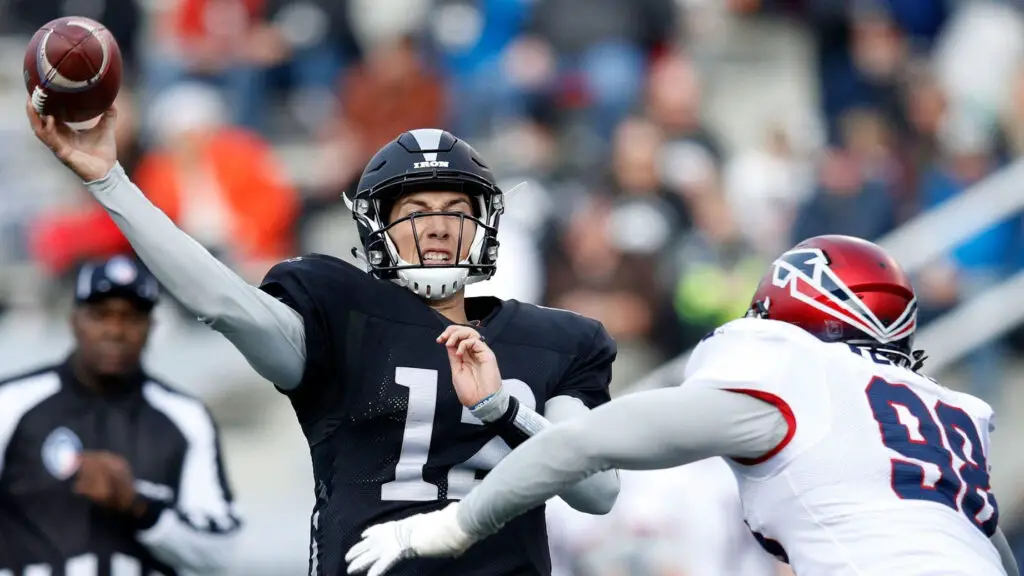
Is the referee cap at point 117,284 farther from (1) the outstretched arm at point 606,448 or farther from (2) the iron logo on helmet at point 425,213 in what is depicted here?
(1) the outstretched arm at point 606,448

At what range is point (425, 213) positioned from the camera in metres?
4.25

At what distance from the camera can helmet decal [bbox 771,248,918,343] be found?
161 inches

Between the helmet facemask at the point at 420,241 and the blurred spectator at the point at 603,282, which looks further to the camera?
the blurred spectator at the point at 603,282

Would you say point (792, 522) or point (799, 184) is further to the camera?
point (799, 184)

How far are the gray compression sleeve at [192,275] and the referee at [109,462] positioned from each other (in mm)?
1904

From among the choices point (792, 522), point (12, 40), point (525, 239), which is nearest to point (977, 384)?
point (525, 239)

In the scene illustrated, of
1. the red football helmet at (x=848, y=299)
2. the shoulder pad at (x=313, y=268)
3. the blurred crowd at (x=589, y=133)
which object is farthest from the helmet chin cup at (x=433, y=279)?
the blurred crowd at (x=589, y=133)

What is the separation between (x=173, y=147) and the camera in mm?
9539

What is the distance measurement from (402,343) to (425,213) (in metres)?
0.34

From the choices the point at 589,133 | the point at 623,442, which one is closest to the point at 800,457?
the point at 623,442

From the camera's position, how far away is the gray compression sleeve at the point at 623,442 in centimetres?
368

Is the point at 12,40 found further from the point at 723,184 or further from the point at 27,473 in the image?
the point at 27,473

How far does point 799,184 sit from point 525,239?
1.77 meters

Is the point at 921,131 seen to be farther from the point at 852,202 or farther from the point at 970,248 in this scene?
the point at 970,248
